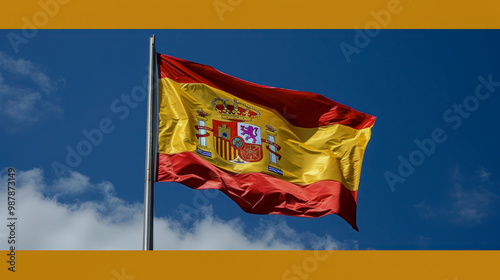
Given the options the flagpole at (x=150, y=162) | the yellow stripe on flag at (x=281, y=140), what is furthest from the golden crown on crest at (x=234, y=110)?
the flagpole at (x=150, y=162)

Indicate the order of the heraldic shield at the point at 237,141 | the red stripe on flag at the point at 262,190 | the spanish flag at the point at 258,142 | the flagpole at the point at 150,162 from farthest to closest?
the heraldic shield at the point at 237,141 → the spanish flag at the point at 258,142 → the red stripe on flag at the point at 262,190 → the flagpole at the point at 150,162

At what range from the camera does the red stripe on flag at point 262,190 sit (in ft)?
52.0

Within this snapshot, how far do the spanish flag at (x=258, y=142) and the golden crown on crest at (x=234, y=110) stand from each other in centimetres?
3

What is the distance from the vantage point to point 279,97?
19.5m

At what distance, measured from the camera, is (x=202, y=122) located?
17125 mm

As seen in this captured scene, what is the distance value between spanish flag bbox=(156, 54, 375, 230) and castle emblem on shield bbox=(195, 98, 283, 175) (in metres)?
0.03

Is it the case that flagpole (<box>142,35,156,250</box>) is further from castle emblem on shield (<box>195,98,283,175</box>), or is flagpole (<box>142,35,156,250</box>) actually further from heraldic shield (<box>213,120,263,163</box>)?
heraldic shield (<box>213,120,263,163</box>)

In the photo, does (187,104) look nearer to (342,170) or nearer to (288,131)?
(288,131)

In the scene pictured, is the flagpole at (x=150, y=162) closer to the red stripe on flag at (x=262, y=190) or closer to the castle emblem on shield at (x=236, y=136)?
the red stripe on flag at (x=262, y=190)

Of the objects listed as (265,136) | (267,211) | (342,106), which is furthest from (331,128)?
(267,211)

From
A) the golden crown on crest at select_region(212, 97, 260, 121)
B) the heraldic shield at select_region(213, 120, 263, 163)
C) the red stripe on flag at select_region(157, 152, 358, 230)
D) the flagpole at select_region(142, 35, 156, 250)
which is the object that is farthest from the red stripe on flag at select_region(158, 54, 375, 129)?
the red stripe on flag at select_region(157, 152, 358, 230)

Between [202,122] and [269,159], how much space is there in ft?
6.56

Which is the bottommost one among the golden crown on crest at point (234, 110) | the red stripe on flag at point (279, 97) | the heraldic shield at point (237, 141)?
the heraldic shield at point (237, 141)

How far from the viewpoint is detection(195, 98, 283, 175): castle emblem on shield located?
1702 cm
